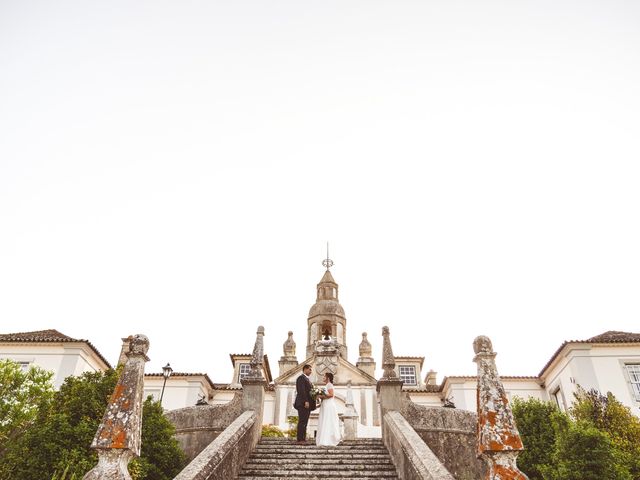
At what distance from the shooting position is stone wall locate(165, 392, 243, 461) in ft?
41.5

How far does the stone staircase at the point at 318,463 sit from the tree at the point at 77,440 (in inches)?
90.3

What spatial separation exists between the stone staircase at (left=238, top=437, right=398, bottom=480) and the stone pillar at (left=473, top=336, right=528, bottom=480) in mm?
3874

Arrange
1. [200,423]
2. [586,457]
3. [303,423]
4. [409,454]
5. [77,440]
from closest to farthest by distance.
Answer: [409,454] < [77,440] < [303,423] < [586,457] < [200,423]

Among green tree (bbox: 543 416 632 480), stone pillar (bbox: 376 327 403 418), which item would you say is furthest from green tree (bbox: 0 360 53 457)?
green tree (bbox: 543 416 632 480)

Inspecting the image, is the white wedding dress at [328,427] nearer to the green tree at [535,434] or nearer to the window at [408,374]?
the green tree at [535,434]

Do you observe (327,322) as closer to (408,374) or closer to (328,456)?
(408,374)

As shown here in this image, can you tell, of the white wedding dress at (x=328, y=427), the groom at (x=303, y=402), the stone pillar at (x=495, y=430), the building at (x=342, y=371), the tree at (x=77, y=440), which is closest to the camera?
the stone pillar at (x=495, y=430)

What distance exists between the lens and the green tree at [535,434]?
14.5 metres

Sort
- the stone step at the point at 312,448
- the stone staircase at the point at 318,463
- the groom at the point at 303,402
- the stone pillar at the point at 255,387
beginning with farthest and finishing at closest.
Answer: the stone pillar at the point at 255,387 < the groom at the point at 303,402 < the stone step at the point at 312,448 < the stone staircase at the point at 318,463

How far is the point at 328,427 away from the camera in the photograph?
1124cm

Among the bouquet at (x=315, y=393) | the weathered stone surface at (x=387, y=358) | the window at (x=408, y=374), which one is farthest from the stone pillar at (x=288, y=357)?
the bouquet at (x=315, y=393)

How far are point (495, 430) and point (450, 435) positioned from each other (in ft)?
25.6

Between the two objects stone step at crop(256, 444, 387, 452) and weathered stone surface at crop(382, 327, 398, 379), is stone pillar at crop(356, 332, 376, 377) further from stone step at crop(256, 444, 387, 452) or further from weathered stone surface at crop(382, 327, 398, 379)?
stone step at crop(256, 444, 387, 452)

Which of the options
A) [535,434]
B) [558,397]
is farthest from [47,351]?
[558,397]
